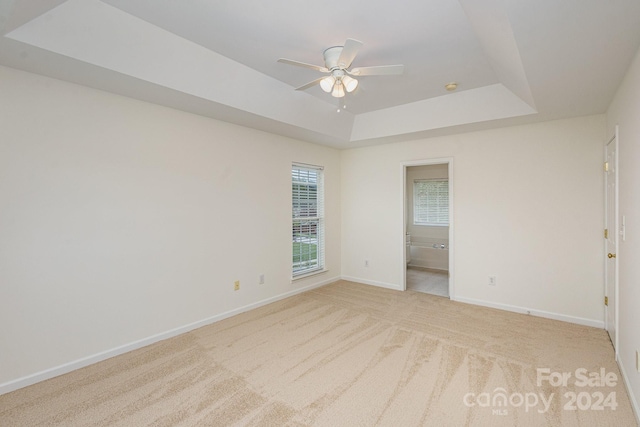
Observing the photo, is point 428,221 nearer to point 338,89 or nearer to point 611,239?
point 611,239

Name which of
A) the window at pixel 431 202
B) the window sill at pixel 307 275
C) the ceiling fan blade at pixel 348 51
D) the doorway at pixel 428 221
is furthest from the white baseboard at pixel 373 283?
the ceiling fan blade at pixel 348 51

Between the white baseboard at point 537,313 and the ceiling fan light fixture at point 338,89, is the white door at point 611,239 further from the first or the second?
the ceiling fan light fixture at point 338,89

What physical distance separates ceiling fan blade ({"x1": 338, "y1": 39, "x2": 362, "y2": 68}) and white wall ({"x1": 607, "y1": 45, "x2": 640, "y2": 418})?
71.0 inches

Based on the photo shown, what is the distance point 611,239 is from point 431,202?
378 cm

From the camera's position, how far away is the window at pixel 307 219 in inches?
183

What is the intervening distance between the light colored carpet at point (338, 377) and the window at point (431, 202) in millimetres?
3186

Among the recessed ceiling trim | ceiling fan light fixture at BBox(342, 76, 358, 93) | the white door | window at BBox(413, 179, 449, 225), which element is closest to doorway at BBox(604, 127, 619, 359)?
the white door

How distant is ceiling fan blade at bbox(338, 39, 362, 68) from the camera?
79.9 inches

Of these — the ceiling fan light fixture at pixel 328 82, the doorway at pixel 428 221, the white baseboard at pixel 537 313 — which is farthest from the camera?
the doorway at pixel 428 221

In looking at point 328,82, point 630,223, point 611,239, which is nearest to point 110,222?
point 328,82

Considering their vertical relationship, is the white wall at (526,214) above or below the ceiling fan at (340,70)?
below

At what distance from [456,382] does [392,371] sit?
1.59ft

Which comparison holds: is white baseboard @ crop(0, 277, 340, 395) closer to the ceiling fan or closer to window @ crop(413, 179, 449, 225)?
the ceiling fan

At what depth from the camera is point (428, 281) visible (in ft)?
17.9
